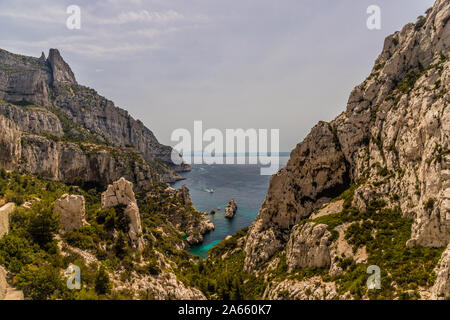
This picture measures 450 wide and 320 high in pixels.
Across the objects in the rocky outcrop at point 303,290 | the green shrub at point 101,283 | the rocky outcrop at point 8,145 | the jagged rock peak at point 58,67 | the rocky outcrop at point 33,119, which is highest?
the jagged rock peak at point 58,67

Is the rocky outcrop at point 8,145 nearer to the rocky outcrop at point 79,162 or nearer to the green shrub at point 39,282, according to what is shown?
the rocky outcrop at point 79,162

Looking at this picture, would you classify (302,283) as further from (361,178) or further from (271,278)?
(361,178)

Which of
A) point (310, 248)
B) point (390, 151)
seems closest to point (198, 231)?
point (310, 248)

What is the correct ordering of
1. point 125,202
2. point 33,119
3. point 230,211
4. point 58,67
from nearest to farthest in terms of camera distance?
point 125,202 → point 33,119 → point 230,211 → point 58,67

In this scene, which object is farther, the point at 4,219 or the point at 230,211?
the point at 230,211

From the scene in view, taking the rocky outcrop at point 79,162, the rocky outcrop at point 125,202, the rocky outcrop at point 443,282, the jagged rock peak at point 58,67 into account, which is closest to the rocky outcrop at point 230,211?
the rocky outcrop at point 79,162

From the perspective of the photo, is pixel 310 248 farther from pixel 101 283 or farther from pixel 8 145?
pixel 8 145
